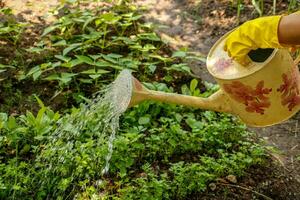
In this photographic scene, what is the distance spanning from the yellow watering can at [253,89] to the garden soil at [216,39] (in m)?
0.49

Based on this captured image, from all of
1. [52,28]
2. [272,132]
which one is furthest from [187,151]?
[52,28]

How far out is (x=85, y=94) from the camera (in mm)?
2801

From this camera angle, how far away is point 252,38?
1.54 m

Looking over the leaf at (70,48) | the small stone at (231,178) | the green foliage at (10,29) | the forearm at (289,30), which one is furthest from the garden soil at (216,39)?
the forearm at (289,30)

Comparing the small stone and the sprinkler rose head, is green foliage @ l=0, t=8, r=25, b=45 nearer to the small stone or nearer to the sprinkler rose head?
Result: the sprinkler rose head

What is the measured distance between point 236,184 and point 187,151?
0.93 feet

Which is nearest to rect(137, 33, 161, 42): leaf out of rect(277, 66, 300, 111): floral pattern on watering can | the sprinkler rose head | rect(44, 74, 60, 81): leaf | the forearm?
rect(44, 74, 60, 81): leaf

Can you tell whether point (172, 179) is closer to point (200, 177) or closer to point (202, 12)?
point (200, 177)

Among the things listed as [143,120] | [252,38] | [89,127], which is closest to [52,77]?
[89,127]

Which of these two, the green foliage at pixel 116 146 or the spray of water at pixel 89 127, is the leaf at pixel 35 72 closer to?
the green foliage at pixel 116 146

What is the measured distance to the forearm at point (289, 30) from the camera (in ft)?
4.59

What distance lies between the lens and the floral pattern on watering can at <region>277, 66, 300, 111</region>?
5.83 ft

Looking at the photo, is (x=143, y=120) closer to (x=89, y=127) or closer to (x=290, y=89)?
(x=89, y=127)

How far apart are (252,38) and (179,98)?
1.44ft
